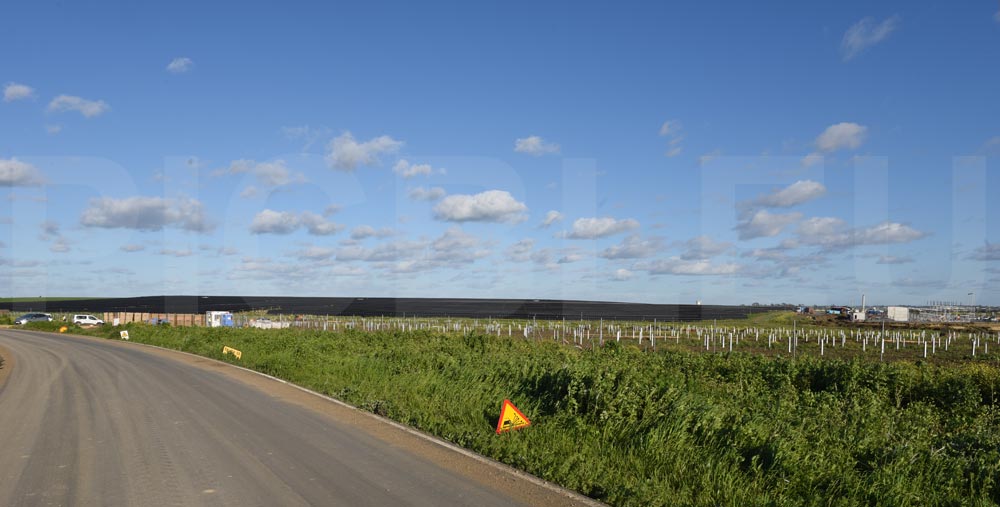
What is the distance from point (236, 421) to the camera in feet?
44.4

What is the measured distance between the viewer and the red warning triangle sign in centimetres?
1249

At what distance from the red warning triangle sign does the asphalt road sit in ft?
5.12

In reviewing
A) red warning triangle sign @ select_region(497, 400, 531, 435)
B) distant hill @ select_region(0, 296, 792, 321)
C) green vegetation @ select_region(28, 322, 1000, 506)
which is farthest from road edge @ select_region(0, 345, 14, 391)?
distant hill @ select_region(0, 296, 792, 321)

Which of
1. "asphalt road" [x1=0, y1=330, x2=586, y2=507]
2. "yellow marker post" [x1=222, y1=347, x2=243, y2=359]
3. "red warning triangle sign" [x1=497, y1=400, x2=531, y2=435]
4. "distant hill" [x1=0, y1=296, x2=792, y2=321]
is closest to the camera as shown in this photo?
"asphalt road" [x1=0, y1=330, x2=586, y2=507]

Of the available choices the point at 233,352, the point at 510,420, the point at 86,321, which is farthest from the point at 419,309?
the point at 510,420

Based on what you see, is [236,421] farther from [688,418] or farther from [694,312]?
[694,312]

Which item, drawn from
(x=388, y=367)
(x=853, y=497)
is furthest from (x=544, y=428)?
(x=388, y=367)

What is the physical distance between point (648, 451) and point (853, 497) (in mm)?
2981

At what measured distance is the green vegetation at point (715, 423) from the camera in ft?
30.0

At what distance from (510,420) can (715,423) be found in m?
3.94

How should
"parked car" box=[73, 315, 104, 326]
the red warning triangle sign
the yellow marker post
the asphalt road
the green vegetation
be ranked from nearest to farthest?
1. the asphalt road
2. the green vegetation
3. the red warning triangle sign
4. the yellow marker post
5. "parked car" box=[73, 315, 104, 326]

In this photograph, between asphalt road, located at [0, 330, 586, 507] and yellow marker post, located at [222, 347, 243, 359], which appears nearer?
asphalt road, located at [0, 330, 586, 507]

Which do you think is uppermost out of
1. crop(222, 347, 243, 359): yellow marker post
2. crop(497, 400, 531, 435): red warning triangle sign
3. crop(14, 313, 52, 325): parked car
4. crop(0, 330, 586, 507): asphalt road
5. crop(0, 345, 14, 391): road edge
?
crop(497, 400, 531, 435): red warning triangle sign

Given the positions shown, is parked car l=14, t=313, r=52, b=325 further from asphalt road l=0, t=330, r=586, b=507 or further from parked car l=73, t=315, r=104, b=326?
asphalt road l=0, t=330, r=586, b=507
